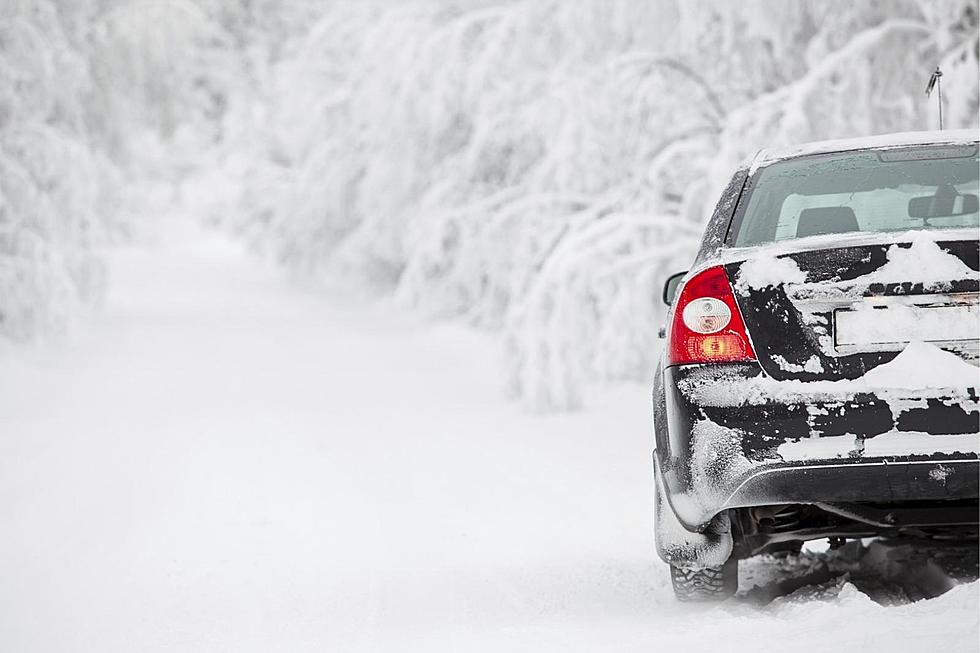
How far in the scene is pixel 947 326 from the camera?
12.6 feet

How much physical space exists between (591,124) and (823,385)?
9.81 m

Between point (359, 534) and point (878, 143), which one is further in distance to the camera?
point (359, 534)

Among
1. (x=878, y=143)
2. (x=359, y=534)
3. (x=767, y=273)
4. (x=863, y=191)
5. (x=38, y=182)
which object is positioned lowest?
(x=359, y=534)

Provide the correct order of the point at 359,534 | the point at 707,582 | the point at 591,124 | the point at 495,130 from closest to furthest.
→ the point at 707,582, the point at 359,534, the point at 591,124, the point at 495,130

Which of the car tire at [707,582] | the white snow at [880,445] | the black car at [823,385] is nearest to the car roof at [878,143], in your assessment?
the black car at [823,385]

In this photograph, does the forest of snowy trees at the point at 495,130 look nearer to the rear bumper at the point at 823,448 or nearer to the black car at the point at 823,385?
the black car at the point at 823,385

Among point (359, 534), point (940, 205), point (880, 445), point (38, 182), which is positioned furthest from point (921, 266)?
point (38, 182)

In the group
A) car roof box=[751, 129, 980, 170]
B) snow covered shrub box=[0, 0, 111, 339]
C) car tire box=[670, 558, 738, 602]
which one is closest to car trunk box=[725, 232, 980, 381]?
car roof box=[751, 129, 980, 170]

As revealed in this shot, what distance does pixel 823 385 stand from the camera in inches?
152

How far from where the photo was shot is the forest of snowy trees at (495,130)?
1081 centimetres

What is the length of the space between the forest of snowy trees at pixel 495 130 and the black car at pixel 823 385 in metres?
6.12

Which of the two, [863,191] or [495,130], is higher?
[863,191]

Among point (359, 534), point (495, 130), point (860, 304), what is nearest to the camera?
point (860, 304)

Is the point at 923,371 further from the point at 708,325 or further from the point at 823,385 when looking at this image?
the point at 708,325
